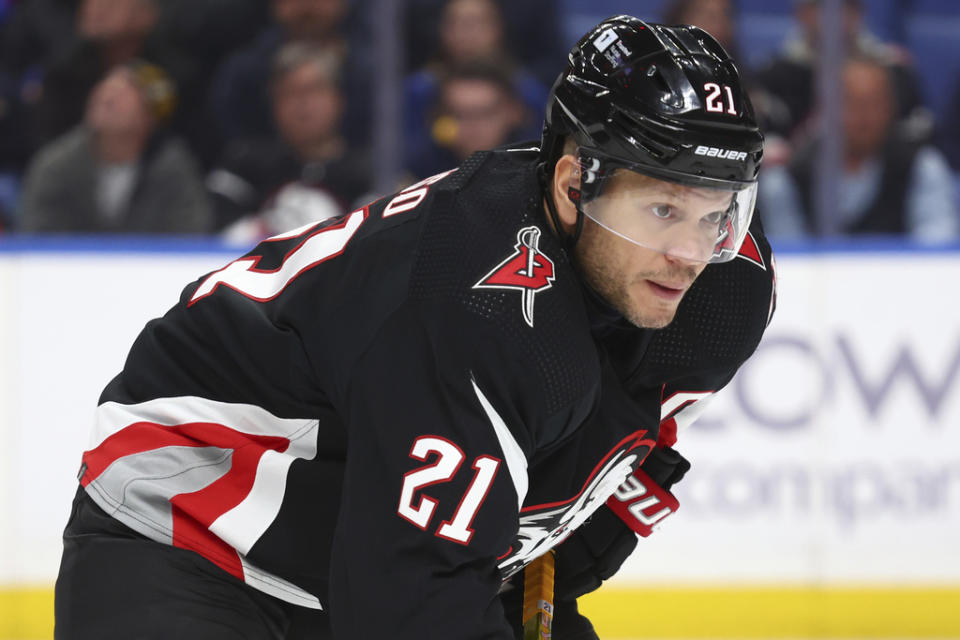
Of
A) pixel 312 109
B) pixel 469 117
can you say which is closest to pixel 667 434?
pixel 469 117

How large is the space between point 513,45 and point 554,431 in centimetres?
259

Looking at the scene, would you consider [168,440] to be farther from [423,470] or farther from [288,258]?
[423,470]

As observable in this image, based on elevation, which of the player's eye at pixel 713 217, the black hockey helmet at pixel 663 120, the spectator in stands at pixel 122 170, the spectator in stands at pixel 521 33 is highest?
the black hockey helmet at pixel 663 120

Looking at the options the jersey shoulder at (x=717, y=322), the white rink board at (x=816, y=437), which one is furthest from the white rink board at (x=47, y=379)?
the jersey shoulder at (x=717, y=322)

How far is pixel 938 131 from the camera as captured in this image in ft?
12.9

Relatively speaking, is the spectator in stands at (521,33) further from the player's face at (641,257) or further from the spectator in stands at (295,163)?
the player's face at (641,257)

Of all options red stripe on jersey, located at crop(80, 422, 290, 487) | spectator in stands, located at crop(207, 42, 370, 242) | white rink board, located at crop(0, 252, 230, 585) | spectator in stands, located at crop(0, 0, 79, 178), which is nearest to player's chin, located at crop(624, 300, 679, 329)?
red stripe on jersey, located at crop(80, 422, 290, 487)

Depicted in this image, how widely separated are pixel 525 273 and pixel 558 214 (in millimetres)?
170

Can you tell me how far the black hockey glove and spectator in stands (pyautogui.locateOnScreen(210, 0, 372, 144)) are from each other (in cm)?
224

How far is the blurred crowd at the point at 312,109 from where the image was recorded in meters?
3.86

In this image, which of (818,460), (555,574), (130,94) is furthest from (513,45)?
(555,574)

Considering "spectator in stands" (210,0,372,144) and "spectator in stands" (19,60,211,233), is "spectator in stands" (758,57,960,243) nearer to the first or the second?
"spectator in stands" (210,0,372,144)

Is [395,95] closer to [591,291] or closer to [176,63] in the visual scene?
[176,63]

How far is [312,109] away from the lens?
3.95 m
